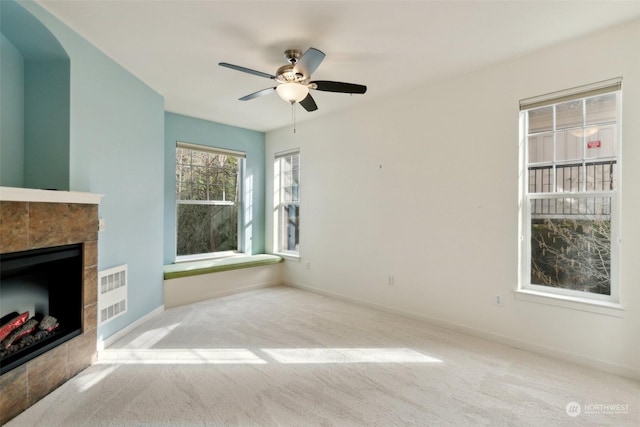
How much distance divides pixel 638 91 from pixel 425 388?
8.75ft

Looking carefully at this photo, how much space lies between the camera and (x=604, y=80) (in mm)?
2369

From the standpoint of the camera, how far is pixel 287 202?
206 inches

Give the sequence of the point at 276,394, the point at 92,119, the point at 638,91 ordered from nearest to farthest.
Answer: the point at 276,394 < the point at 638,91 < the point at 92,119

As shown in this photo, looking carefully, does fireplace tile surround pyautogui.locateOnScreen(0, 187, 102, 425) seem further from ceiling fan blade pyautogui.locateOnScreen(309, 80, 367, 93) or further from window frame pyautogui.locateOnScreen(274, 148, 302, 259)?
window frame pyautogui.locateOnScreen(274, 148, 302, 259)

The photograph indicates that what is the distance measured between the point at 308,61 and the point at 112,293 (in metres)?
2.66

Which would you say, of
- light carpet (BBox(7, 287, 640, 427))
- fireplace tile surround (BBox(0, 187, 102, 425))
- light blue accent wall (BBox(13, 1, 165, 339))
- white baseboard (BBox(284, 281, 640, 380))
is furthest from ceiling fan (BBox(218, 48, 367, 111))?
white baseboard (BBox(284, 281, 640, 380))

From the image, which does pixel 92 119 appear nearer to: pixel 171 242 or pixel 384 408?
pixel 171 242

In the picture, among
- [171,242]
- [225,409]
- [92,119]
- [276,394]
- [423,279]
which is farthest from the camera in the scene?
[171,242]

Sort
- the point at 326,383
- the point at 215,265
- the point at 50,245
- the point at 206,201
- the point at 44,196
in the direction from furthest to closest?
the point at 206,201 < the point at 215,265 < the point at 326,383 < the point at 50,245 < the point at 44,196

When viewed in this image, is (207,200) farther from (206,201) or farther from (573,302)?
(573,302)

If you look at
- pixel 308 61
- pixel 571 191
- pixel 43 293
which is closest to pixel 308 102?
pixel 308 61

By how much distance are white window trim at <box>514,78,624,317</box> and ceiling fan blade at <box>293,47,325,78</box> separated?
1.91 m

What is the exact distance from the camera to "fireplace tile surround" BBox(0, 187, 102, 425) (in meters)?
1.79

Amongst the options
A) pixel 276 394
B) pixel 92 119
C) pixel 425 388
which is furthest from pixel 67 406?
pixel 425 388
